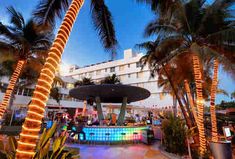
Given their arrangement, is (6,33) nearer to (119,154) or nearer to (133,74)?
(119,154)

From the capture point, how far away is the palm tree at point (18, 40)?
9.58 meters

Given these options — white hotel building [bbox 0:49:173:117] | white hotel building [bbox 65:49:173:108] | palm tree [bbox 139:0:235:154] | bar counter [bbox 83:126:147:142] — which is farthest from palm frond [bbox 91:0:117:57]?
white hotel building [bbox 65:49:173:108]

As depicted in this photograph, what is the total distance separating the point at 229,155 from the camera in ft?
20.9

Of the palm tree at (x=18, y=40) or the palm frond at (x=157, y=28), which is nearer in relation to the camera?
the palm tree at (x=18, y=40)

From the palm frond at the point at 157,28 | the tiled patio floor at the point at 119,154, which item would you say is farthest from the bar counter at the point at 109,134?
the palm frond at the point at 157,28

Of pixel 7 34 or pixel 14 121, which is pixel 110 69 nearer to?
pixel 14 121

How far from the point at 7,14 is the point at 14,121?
12582 mm

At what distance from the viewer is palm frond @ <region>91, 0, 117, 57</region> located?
262 inches

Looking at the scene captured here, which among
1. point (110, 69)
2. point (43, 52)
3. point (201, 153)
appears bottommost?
point (201, 153)

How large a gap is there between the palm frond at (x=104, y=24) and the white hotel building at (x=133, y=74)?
2438cm

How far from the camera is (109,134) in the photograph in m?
11.4

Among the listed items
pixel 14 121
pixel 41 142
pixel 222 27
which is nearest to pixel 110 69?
pixel 14 121

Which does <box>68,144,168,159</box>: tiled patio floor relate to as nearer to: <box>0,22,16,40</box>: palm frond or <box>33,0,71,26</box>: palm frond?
<box>33,0,71,26</box>: palm frond

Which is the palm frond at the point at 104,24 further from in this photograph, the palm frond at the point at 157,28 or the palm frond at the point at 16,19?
the palm frond at the point at 16,19
